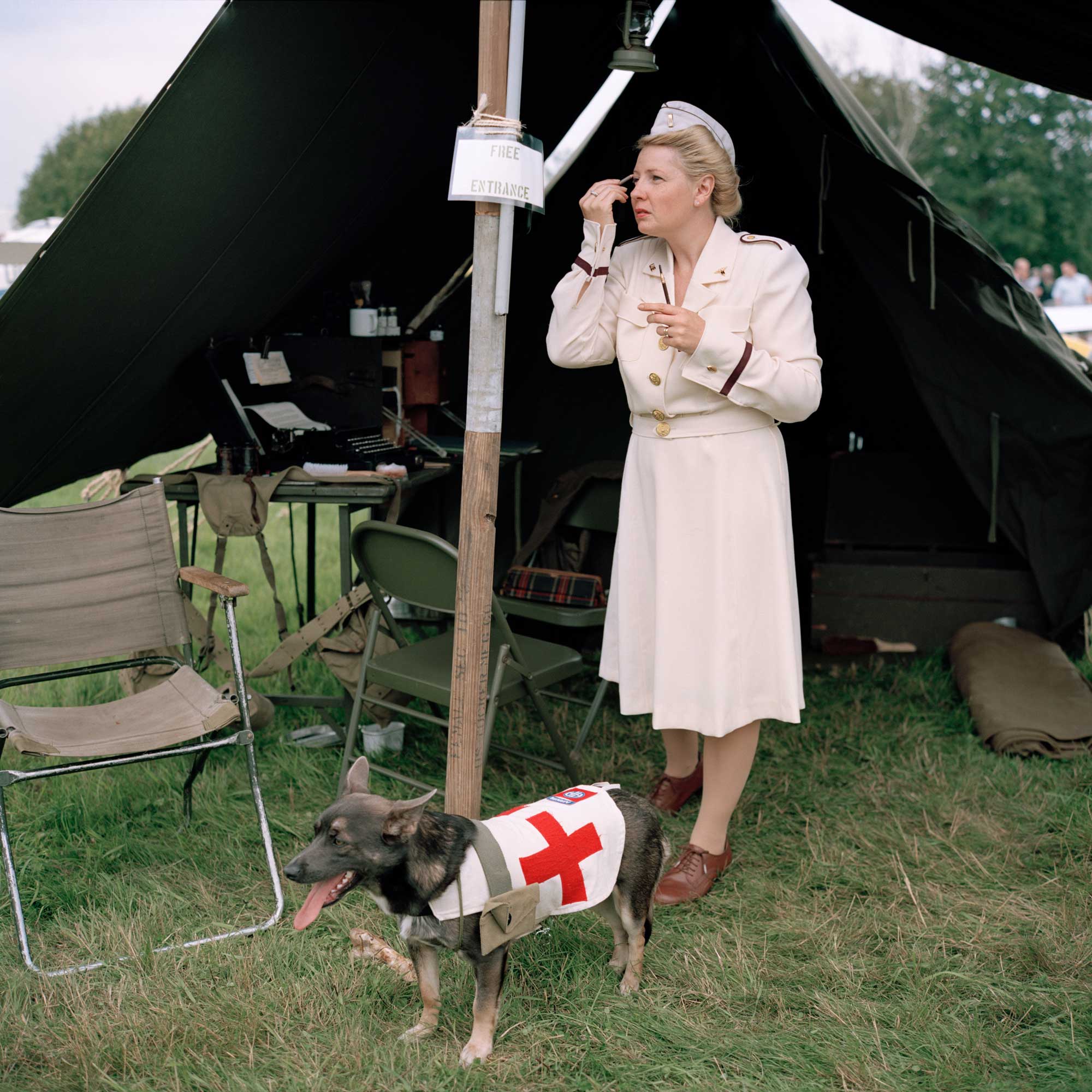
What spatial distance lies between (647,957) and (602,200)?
5.86 ft

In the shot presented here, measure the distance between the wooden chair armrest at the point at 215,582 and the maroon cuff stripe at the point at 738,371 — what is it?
1360 mm

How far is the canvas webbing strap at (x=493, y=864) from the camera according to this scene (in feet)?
7.09

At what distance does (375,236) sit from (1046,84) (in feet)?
8.15

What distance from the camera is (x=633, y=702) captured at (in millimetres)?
2975

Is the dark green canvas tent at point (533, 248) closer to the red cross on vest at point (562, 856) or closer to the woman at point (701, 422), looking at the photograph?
the woman at point (701, 422)

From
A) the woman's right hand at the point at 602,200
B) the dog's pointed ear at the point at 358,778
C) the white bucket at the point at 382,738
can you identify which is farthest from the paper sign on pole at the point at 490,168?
the white bucket at the point at 382,738

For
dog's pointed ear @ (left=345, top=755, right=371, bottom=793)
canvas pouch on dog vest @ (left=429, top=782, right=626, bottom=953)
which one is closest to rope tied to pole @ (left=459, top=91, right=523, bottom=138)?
dog's pointed ear @ (left=345, top=755, right=371, bottom=793)

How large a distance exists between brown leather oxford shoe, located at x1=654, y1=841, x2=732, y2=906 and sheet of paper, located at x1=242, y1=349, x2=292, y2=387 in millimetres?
2220

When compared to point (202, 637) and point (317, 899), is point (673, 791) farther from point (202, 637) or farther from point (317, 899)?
point (202, 637)

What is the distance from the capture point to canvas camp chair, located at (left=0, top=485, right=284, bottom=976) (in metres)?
2.88

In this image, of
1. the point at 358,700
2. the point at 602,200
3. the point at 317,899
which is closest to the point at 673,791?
the point at 358,700

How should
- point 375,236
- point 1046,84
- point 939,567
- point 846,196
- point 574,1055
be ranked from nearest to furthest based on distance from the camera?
point 574,1055 < point 1046,84 < point 846,196 < point 375,236 < point 939,567

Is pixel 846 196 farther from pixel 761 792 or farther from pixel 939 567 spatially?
pixel 761 792

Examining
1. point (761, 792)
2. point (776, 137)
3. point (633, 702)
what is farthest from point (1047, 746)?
point (776, 137)
